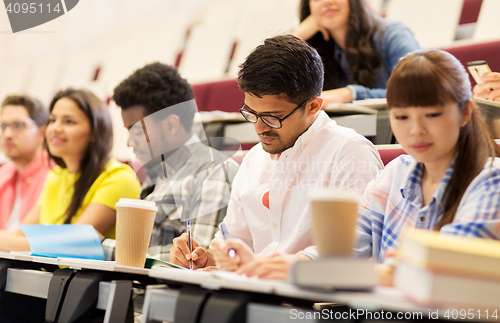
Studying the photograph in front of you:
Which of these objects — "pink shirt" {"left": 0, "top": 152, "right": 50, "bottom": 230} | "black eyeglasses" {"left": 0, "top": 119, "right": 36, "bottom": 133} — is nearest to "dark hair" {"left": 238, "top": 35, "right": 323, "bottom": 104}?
"pink shirt" {"left": 0, "top": 152, "right": 50, "bottom": 230}

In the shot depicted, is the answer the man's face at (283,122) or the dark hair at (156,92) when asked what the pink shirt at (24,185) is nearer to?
the dark hair at (156,92)

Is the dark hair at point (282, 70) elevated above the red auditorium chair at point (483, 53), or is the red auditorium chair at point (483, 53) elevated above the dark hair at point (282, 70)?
the red auditorium chair at point (483, 53)

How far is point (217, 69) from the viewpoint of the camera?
2.11m

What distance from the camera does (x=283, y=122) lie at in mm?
796

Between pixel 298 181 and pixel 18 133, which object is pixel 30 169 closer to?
pixel 18 133

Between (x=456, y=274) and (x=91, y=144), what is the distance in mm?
1101

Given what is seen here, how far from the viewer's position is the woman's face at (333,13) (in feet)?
4.36

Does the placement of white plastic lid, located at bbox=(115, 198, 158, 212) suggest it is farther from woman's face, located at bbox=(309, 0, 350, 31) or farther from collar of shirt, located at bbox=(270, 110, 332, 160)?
woman's face, located at bbox=(309, 0, 350, 31)

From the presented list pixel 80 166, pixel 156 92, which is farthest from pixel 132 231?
pixel 80 166

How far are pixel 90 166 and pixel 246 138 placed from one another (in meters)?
0.43

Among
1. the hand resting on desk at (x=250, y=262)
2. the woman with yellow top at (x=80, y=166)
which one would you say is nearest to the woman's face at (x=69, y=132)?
the woman with yellow top at (x=80, y=166)

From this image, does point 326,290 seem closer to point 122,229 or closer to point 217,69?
point 122,229

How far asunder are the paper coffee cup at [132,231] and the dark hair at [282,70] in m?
0.27

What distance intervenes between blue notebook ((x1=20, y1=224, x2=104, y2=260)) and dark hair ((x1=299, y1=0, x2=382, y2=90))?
32.7 inches
